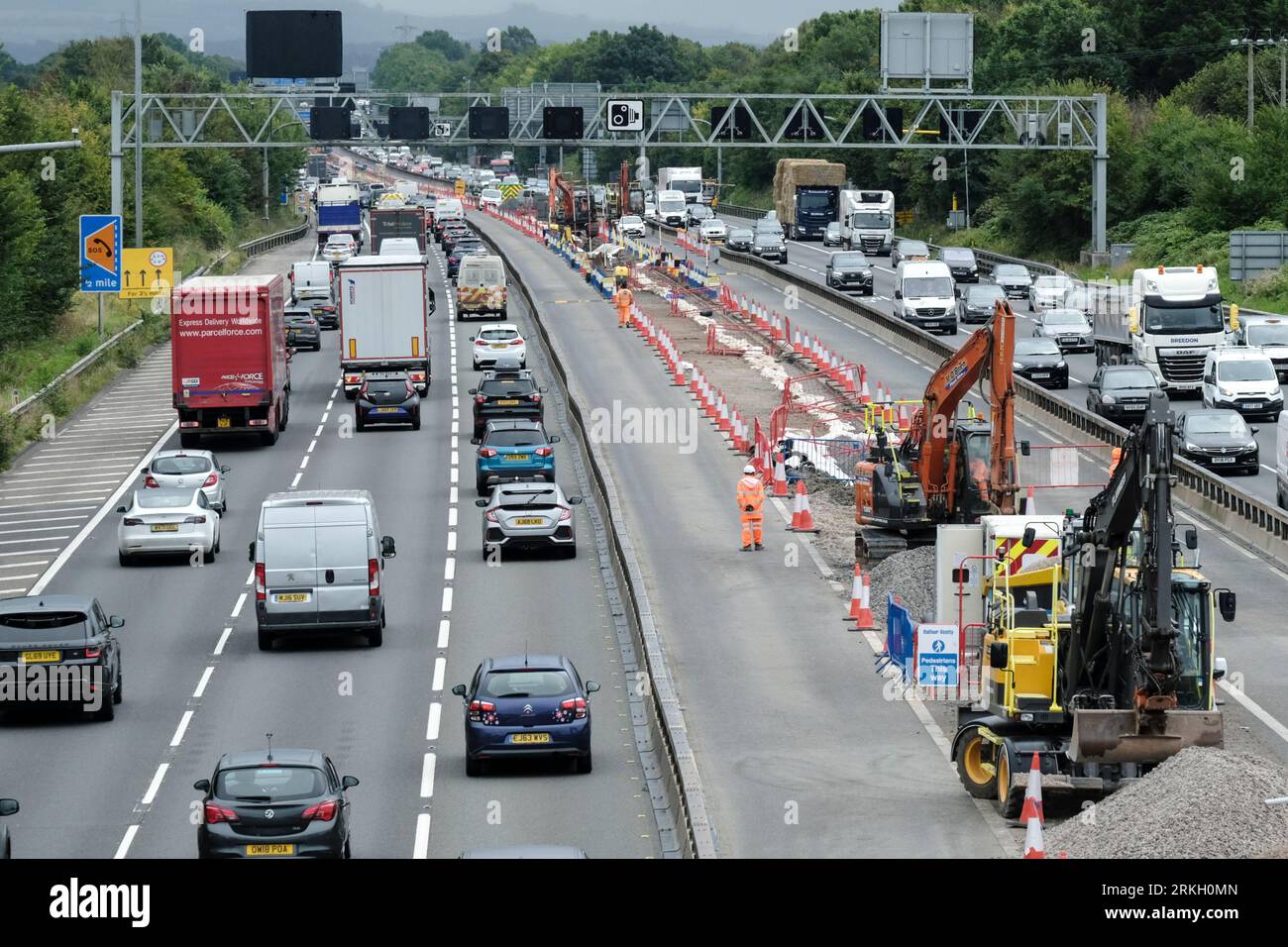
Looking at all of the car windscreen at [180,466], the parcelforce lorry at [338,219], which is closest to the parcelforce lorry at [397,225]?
the parcelforce lorry at [338,219]

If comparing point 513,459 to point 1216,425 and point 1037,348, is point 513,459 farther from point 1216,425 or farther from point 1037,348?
point 1037,348

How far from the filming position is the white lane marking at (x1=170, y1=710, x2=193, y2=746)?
2727cm

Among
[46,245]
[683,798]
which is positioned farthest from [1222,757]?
[46,245]

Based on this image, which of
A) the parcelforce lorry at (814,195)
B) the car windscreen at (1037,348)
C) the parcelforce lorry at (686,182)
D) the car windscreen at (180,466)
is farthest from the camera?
the parcelforce lorry at (686,182)

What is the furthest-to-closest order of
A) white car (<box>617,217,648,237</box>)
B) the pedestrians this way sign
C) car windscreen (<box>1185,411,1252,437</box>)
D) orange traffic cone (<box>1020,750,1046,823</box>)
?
white car (<box>617,217,648,237</box>) → the pedestrians this way sign → car windscreen (<box>1185,411,1252,437</box>) → orange traffic cone (<box>1020,750,1046,823</box>)

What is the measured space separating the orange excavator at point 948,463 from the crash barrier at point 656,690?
14.1 ft

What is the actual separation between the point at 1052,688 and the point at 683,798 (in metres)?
4.05

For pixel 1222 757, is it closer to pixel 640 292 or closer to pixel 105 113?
pixel 640 292

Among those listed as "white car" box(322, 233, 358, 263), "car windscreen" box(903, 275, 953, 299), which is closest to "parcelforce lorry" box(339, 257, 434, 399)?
"car windscreen" box(903, 275, 953, 299)

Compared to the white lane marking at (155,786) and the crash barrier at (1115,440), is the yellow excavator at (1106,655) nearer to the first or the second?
the white lane marking at (155,786)

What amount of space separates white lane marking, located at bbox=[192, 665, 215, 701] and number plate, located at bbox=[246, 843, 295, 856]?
10.3m

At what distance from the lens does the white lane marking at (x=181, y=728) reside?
1074 inches

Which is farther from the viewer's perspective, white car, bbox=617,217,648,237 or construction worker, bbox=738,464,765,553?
white car, bbox=617,217,648,237

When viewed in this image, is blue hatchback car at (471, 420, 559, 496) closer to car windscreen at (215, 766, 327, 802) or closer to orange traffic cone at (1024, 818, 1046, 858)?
car windscreen at (215, 766, 327, 802)
